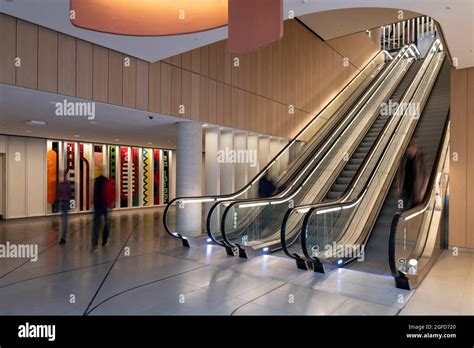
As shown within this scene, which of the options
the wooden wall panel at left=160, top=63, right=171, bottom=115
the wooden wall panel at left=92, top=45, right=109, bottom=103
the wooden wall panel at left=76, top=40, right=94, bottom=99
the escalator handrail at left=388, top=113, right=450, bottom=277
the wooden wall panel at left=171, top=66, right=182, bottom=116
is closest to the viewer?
the escalator handrail at left=388, top=113, right=450, bottom=277

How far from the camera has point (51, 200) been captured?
42.3 ft

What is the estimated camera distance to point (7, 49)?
17.2ft

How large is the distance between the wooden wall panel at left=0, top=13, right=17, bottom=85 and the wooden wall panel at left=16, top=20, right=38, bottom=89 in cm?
7

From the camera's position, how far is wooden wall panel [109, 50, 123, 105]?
6703mm

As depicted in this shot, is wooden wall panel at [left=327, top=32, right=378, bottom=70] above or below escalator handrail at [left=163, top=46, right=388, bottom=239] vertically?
above

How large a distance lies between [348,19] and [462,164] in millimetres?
7623

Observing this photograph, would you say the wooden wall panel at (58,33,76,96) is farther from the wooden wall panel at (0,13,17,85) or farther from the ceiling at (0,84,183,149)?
the wooden wall panel at (0,13,17,85)

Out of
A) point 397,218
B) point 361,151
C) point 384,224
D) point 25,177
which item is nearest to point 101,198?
point 397,218

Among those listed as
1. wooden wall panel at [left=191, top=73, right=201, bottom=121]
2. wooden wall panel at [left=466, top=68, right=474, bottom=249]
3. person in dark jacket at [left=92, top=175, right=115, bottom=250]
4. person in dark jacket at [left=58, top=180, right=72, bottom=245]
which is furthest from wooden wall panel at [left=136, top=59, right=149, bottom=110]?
wooden wall panel at [left=466, top=68, right=474, bottom=249]

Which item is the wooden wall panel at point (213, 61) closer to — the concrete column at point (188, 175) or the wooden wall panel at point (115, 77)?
the concrete column at point (188, 175)

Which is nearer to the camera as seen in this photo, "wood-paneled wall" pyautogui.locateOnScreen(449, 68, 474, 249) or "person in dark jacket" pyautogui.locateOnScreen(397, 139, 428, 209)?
"wood-paneled wall" pyautogui.locateOnScreen(449, 68, 474, 249)

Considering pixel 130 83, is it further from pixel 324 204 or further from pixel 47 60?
pixel 324 204

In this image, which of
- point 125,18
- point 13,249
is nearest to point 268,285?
point 125,18
